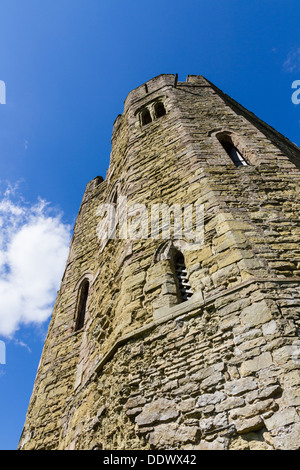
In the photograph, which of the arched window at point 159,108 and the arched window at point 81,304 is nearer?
the arched window at point 81,304

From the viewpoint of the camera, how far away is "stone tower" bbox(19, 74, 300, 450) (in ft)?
9.73

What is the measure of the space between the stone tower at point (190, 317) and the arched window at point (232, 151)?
0.04 m

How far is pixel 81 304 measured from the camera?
8.42 metres

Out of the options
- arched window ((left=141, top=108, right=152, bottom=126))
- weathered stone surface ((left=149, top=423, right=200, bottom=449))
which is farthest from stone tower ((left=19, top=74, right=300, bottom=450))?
arched window ((left=141, top=108, right=152, bottom=126))

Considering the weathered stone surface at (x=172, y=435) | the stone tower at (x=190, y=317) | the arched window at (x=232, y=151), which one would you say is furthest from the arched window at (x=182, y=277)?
the arched window at (x=232, y=151)

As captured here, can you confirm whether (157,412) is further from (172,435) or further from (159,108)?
(159,108)

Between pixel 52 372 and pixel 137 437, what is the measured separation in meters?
4.29

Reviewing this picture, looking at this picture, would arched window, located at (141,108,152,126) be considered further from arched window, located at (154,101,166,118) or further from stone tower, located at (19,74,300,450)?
stone tower, located at (19,74,300,450)

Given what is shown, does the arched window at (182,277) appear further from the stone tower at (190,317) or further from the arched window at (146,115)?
the arched window at (146,115)

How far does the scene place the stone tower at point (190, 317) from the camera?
2.96 meters

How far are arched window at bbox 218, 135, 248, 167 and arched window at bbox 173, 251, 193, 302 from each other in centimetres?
276

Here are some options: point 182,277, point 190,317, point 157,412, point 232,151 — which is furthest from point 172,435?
point 232,151
